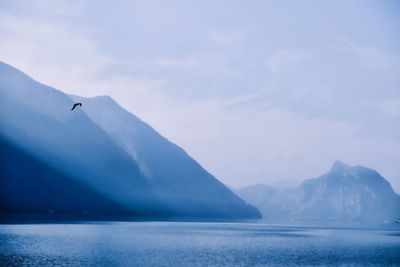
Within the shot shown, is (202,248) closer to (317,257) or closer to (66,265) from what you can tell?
(317,257)

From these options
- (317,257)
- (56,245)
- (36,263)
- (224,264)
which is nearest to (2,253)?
(36,263)

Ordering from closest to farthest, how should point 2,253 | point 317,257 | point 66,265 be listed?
point 66,265
point 2,253
point 317,257

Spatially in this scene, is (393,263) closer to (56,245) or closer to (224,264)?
(224,264)

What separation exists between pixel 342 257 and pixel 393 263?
1105cm

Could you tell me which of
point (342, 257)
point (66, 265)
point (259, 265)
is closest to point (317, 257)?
point (342, 257)

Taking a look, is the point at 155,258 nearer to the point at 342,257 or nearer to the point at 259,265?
the point at 259,265

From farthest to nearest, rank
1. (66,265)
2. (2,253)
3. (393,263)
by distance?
(393,263)
(2,253)
(66,265)

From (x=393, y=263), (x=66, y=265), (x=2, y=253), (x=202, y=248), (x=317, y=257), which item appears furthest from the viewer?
(x=202, y=248)

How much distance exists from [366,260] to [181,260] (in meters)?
34.2

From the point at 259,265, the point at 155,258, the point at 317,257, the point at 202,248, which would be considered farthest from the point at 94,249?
the point at 317,257

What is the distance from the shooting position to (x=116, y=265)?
6700 centimetres

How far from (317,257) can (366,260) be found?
28.4ft

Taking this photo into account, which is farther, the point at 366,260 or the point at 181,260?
the point at 366,260

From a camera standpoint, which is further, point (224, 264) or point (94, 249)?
point (94, 249)
